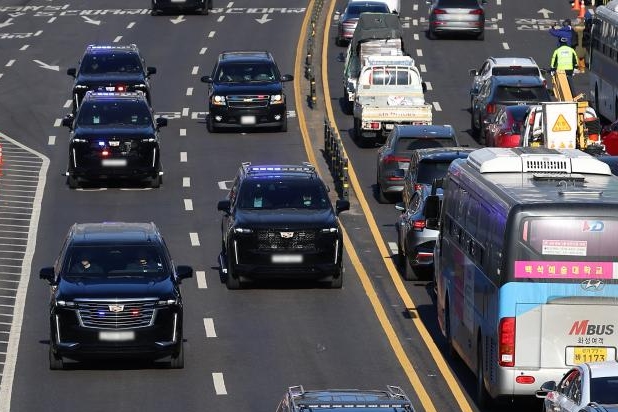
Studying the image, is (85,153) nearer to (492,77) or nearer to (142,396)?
(492,77)

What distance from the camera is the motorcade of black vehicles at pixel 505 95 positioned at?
4578 centimetres

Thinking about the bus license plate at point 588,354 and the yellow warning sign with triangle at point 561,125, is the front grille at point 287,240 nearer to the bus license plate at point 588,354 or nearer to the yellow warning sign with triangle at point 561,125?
the yellow warning sign with triangle at point 561,125

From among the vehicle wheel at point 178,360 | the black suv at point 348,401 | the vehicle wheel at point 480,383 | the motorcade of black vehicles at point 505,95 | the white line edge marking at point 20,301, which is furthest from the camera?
the motorcade of black vehicles at point 505,95

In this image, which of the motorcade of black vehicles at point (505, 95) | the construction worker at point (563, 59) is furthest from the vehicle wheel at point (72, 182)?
the construction worker at point (563, 59)

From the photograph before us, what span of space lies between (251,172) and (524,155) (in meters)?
9.04

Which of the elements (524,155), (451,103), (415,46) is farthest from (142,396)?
(415,46)

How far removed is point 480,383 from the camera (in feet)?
72.4

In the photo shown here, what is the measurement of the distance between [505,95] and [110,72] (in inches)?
389

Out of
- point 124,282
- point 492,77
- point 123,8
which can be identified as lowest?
point 123,8

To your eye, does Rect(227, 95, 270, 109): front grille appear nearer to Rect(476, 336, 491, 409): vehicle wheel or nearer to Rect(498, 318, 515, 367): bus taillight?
Rect(476, 336, 491, 409): vehicle wheel

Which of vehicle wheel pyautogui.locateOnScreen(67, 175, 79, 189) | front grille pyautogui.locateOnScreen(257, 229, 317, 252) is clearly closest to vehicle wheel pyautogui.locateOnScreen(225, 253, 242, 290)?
front grille pyautogui.locateOnScreen(257, 229, 317, 252)

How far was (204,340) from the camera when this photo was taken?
26359 millimetres

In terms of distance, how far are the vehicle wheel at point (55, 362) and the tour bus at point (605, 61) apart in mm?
25443

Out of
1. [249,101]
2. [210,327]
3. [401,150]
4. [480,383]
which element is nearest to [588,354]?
[480,383]
